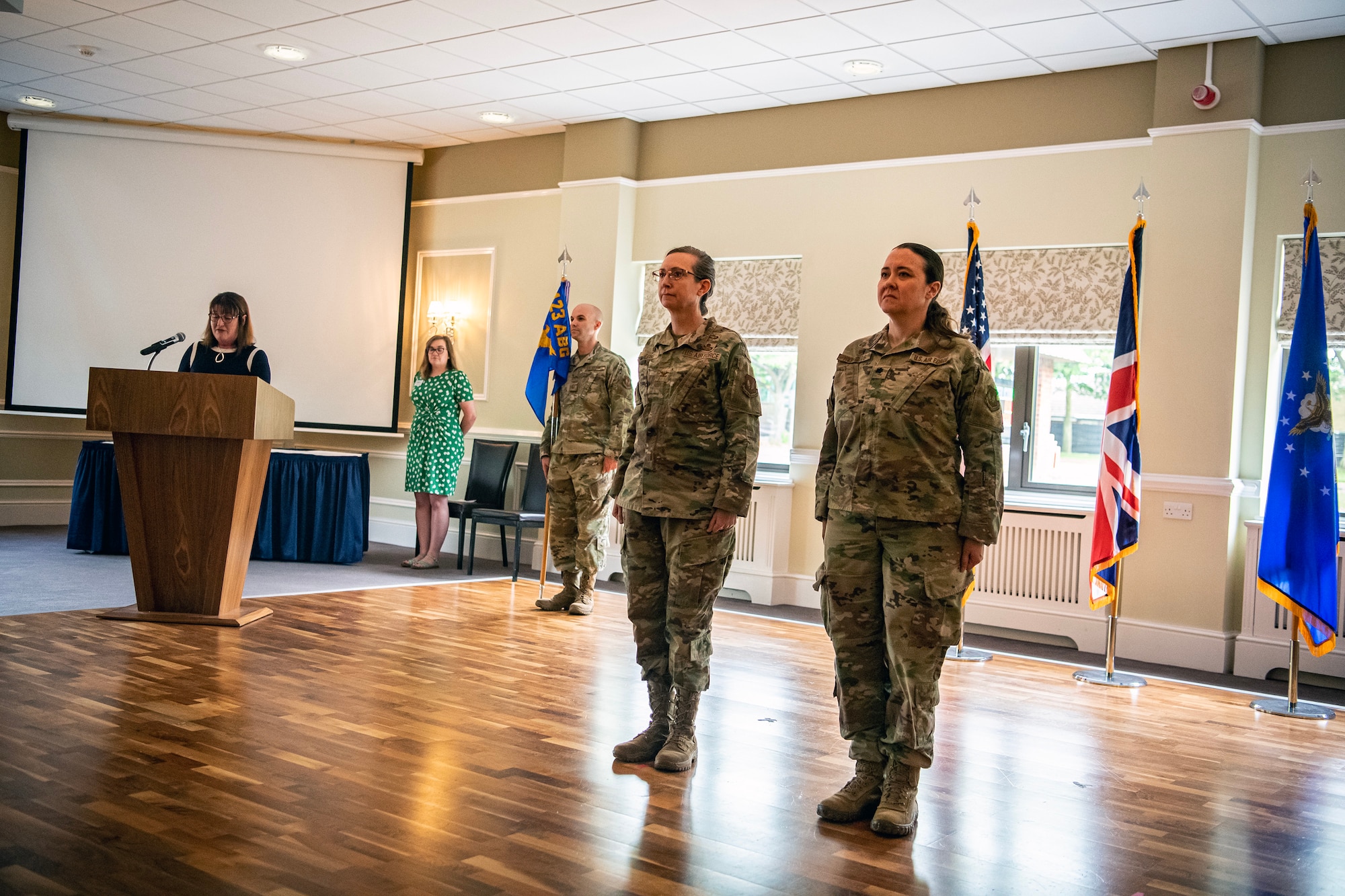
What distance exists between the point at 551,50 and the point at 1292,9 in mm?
3883

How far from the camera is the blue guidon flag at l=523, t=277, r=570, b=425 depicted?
6.75m

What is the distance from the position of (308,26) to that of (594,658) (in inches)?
161

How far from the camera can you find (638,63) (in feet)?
22.2

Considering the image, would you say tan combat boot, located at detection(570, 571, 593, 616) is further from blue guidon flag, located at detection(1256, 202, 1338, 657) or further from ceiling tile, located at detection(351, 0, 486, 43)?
blue guidon flag, located at detection(1256, 202, 1338, 657)

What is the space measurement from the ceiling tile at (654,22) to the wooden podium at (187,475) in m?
2.67

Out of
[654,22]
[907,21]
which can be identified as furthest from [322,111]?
[907,21]

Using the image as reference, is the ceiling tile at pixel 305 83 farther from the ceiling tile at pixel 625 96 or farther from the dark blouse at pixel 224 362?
the dark blouse at pixel 224 362

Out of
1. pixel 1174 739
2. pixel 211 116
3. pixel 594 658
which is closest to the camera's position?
pixel 1174 739

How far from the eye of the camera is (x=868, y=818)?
2963 millimetres

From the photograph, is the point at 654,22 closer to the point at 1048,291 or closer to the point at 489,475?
the point at 1048,291

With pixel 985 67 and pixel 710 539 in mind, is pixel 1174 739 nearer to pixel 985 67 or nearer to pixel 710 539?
pixel 710 539

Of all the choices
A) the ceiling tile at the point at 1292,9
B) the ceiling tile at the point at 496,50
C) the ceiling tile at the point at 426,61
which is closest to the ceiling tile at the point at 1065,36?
the ceiling tile at the point at 1292,9

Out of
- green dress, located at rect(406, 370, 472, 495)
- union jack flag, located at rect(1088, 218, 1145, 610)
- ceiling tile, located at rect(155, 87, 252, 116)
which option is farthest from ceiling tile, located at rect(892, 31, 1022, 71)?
ceiling tile, located at rect(155, 87, 252, 116)

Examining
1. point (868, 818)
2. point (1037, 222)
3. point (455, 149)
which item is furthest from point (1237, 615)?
point (455, 149)
